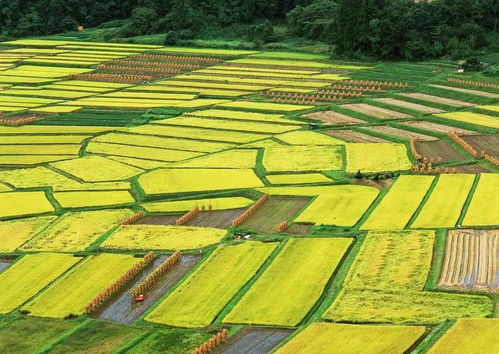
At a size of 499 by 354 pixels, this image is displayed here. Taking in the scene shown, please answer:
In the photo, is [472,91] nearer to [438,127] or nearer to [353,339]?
[438,127]

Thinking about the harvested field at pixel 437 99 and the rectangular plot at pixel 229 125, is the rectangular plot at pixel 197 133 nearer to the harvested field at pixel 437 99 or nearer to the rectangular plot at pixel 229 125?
the rectangular plot at pixel 229 125

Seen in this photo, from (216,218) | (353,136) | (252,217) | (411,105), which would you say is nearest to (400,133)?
(353,136)

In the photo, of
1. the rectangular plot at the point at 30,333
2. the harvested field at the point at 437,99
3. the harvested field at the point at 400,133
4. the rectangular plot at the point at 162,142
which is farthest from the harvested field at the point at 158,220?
the harvested field at the point at 437,99

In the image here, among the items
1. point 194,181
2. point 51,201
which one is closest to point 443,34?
point 194,181

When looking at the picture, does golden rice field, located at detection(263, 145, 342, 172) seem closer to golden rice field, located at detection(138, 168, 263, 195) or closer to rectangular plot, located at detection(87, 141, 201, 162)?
golden rice field, located at detection(138, 168, 263, 195)

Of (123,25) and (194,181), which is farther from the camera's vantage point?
(123,25)

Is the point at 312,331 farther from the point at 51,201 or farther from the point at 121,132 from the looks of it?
the point at 121,132

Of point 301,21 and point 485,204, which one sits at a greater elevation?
point 301,21
